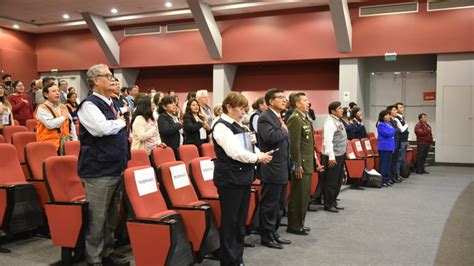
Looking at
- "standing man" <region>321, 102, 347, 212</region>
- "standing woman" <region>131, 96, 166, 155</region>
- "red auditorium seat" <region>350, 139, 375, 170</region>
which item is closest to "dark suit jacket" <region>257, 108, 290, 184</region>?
"standing woman" <region>131, 96, 166, 155</region>

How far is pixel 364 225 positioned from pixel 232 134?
2.46 meters

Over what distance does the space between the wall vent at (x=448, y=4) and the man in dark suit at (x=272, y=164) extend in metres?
7.61

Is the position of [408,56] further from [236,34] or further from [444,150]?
[236,34]

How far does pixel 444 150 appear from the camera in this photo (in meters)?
10.1

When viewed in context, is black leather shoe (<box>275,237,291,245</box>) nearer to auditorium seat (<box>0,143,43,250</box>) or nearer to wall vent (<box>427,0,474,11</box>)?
auditorium seat (<box>0,143,43,250</box>)

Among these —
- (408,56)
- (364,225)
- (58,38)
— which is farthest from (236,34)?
(364,225)

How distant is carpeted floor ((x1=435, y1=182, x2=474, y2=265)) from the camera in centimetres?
360

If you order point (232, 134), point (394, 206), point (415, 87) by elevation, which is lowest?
point (394, 206)

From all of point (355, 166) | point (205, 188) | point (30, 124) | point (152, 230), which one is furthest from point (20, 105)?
point (355, 166)

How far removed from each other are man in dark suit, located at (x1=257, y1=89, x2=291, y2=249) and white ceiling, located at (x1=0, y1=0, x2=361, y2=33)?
720 centimetres

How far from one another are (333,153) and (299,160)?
1026 mm

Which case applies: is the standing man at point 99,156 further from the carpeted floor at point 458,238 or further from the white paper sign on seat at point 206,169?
the carpeted floor at point 458,238

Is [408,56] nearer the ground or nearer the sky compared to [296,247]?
nearer the sky

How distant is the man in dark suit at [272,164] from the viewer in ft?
11.9
